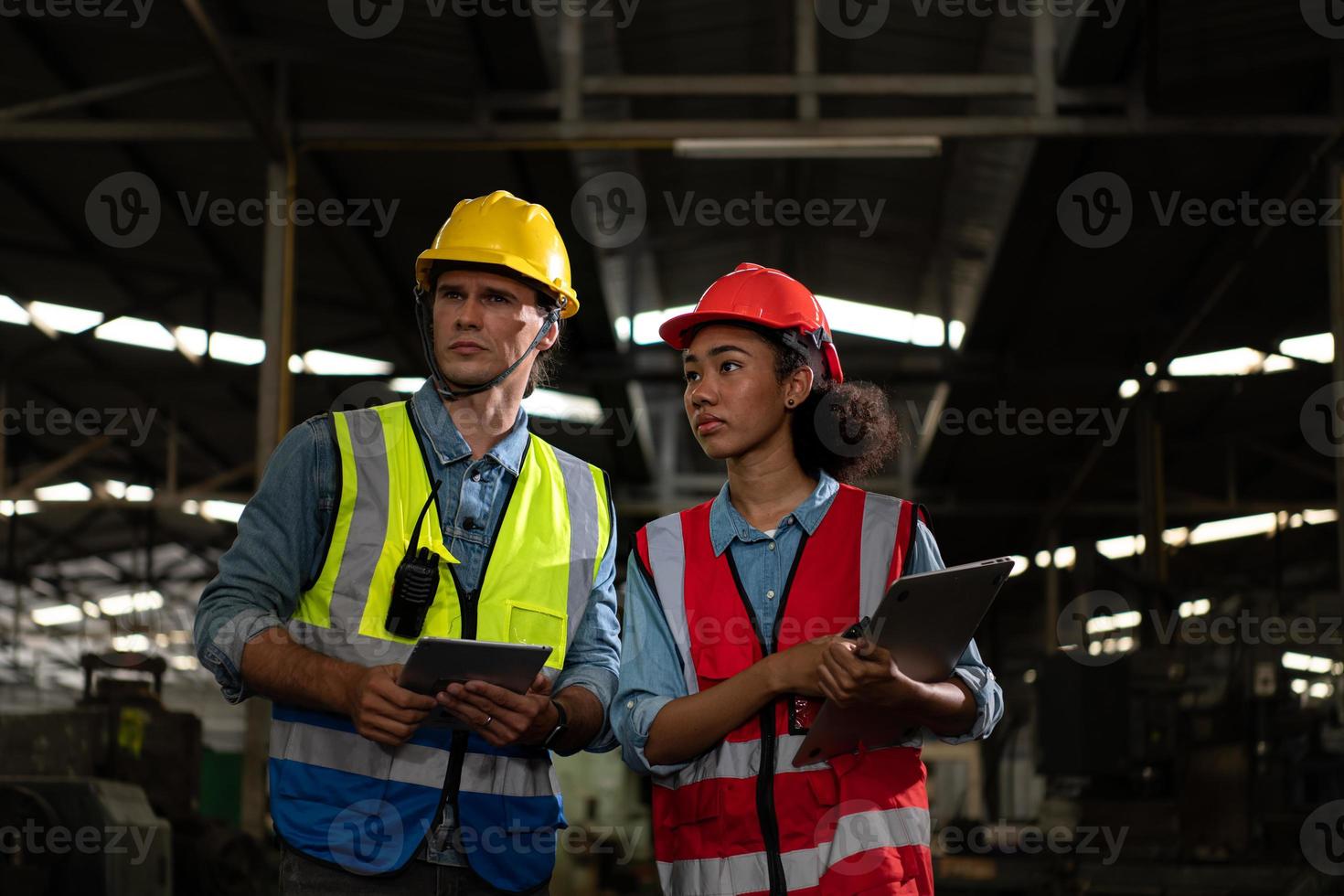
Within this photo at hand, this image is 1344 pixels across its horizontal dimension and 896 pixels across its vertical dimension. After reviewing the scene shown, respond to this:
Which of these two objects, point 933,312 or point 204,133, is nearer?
point 204,133

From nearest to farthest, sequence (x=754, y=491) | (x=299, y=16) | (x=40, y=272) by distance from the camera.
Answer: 1. (x=754, y=491)
2. (x=299, y=16)
3. (x=40, y=272)

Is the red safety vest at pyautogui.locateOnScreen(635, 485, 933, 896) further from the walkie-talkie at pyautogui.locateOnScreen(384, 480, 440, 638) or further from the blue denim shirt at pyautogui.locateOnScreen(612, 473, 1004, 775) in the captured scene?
the walkie-talkie at pyautogui.locateOnScreen(384, 480, 440, 638)

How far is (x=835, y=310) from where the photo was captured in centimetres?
1516

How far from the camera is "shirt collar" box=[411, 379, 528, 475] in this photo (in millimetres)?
2912

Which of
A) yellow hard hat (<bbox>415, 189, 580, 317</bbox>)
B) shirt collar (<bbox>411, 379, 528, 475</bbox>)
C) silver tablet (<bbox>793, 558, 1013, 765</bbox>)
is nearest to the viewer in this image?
silver tablet (<bbox>793, 558, 1013, 765</bbox>)

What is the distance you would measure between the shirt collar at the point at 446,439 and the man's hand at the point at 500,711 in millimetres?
494

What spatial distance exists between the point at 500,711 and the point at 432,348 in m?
0.86

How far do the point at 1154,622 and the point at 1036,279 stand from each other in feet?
9.84

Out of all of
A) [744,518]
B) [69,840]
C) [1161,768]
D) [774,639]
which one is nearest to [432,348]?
→ [744,518]

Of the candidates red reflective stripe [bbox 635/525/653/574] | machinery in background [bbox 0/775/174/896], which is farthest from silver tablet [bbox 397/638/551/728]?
machinery in background [bbox 0/775/174/896]

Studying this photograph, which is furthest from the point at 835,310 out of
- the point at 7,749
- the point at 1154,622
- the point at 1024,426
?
the point at 7,749

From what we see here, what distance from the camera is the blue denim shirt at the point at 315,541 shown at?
2646mm

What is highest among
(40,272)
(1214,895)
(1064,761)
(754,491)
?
(40,272)

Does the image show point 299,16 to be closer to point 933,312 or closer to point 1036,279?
point 1036,279
